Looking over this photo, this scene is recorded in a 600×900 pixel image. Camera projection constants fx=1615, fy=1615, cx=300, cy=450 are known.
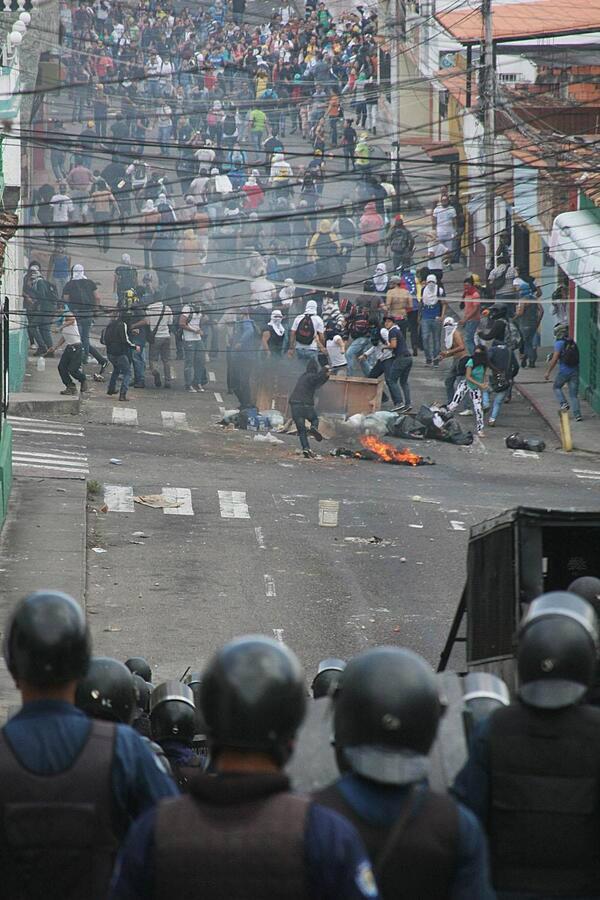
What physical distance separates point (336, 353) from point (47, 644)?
22.0 metres

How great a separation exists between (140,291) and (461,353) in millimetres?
5542

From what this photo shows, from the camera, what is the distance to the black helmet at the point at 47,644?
355 centimetres

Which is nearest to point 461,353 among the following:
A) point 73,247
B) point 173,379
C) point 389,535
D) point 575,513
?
point 173,379

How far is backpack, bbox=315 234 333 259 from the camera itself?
32500 millimetres

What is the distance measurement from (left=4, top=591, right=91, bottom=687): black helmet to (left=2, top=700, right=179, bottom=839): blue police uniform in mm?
68

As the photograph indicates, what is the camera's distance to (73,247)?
33.8 meters

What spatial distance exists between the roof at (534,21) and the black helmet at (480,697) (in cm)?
2840

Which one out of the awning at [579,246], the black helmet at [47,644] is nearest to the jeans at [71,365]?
the awning at [579,246]

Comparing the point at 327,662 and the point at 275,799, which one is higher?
the point at 275,799

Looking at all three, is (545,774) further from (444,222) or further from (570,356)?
(444,222)

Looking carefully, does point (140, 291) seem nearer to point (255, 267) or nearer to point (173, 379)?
point (173, 379)

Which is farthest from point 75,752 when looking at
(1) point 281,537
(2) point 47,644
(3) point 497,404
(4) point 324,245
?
(4) point 324,245

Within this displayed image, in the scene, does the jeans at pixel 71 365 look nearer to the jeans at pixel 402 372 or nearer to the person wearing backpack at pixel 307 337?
the person wearing backpack at pixel 307 337

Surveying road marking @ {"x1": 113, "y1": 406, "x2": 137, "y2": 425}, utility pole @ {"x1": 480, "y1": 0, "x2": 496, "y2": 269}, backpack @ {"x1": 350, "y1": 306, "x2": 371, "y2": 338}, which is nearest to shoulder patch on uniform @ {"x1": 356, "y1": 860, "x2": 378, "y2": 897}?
road marking @ {"x1": 113, "y1": 406, "x2": 137, "y2": 425}
